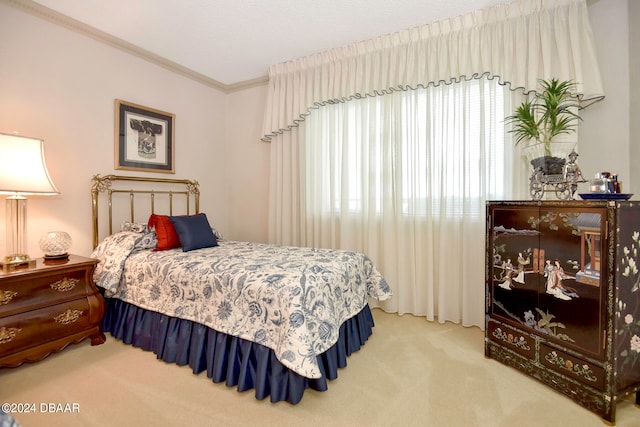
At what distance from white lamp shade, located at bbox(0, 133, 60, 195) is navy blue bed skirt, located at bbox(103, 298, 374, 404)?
1.08 meters

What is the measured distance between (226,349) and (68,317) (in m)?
1.29

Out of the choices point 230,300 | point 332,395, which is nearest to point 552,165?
point 332,395

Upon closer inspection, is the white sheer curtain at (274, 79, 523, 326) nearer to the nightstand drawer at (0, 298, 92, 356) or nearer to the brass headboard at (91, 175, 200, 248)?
the brass headboard at (91, 175, 200, 248)

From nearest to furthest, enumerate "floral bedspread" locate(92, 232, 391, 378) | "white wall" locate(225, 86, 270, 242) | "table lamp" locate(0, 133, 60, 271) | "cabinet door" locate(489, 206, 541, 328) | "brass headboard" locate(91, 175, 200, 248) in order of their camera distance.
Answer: "floral bedspread" locate(92, 232, 391, 378) → "cabinet door" locate(489, 206, 541, 328) → "table lamp" locate(0, 133, 60, 271) → "brass headboard" locate(91, 175, 200, 248) → "white wall" locate(225, 86, 270, 242)

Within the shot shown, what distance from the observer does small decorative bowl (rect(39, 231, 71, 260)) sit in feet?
7.12

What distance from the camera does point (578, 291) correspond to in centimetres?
155

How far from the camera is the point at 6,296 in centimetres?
182

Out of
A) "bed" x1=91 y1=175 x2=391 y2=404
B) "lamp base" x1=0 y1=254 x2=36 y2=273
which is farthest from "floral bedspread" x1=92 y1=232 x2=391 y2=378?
"lamp base" x1=0 y1=254 x2=36 y2=273

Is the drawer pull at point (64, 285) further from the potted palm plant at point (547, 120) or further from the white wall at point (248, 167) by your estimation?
the potted palm plant at point (547, 120)

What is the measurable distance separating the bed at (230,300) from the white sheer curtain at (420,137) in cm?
69

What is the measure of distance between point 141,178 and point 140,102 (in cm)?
82

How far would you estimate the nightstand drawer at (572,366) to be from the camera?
147cm

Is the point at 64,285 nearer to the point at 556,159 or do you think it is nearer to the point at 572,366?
the point at 572,366

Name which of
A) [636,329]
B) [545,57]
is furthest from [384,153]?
[636,329]
